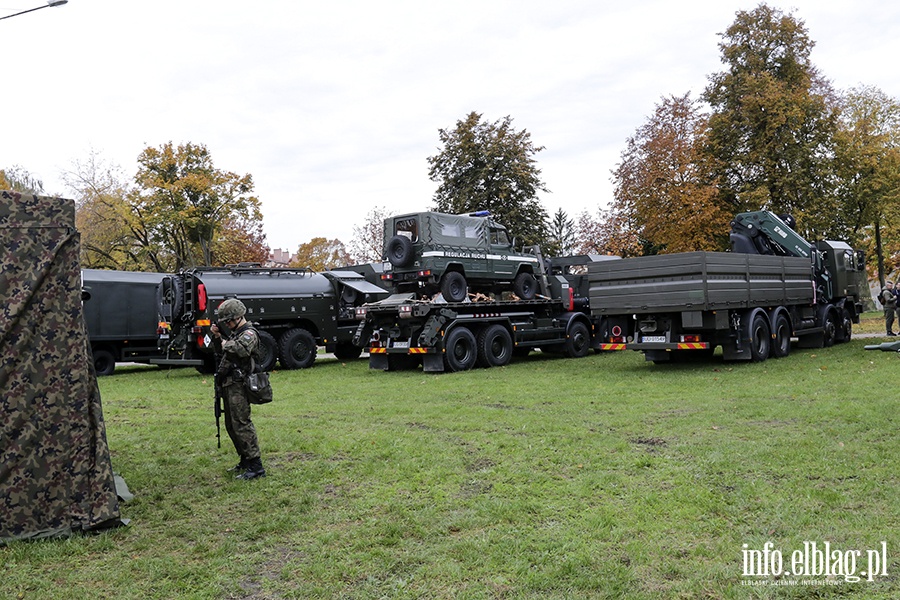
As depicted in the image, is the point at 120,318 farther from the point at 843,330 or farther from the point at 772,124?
the point at 772,124

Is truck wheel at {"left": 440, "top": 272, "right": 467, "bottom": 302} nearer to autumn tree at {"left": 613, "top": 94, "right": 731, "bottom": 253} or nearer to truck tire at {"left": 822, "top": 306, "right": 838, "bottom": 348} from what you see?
truck tire at {"left": 822, "top": 306, "right": 838, "bottom": 348}

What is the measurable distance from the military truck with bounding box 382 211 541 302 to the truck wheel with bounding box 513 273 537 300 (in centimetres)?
32

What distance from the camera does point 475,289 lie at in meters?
18.2

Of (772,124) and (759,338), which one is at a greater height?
(772,124)

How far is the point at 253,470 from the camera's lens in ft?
21.4

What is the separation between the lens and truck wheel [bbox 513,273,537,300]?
18750 mm

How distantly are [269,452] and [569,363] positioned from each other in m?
10.3

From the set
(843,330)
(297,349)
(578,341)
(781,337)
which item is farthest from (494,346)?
(843,330)

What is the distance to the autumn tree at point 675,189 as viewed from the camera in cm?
2802

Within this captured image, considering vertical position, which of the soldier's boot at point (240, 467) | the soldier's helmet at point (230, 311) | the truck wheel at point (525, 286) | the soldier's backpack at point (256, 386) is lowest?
the soldier's boot at point (240, 467)

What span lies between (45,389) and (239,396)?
67.0 inches

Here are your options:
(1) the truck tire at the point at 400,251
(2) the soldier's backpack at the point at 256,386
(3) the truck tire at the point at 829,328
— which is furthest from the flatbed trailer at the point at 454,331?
(2) the soldier's backpack at the point at 256,386

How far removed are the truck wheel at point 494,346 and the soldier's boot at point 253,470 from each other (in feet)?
33.2

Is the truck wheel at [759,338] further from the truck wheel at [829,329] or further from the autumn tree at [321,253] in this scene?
the autumn tree at [321,253]
